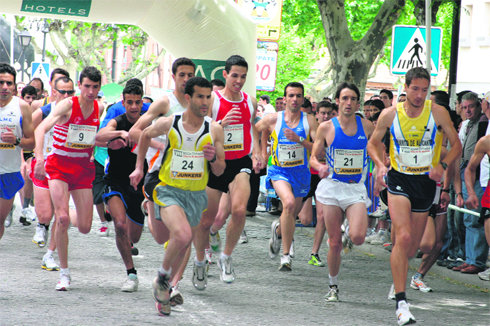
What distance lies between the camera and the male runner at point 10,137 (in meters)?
8.92

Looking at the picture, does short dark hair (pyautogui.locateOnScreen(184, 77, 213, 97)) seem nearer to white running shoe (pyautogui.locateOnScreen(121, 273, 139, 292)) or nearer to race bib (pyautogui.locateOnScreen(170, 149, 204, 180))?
race bib (pyautogui.locateOnScreen(170, 149, 204, 180))

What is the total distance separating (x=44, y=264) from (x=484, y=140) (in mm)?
4553

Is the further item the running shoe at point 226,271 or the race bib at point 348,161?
the running shoe at point 226,271

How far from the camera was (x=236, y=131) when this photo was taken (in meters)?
9.40

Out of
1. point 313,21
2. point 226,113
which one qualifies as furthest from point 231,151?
point 313,21

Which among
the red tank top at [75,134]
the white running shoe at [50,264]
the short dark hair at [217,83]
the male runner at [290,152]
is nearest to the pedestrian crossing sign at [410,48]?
the short dark hair at [217,83]

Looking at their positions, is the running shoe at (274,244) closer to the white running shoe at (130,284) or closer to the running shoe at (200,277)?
the running shoe at (200,277)

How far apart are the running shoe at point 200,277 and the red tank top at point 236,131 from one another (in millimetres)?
1352

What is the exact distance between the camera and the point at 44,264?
9758 mm

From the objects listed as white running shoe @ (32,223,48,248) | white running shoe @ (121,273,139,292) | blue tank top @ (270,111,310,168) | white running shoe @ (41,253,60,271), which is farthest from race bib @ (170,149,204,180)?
white running shoe @ (32,223,48,248)

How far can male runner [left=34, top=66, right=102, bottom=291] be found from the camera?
29.2ft

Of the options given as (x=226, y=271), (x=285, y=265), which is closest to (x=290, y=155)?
(x=285, y=265)

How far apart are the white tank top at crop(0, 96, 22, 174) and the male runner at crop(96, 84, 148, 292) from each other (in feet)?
2.71

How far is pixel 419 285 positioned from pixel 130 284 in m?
2.93
